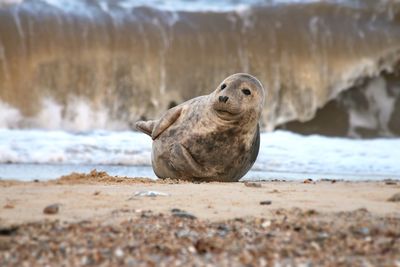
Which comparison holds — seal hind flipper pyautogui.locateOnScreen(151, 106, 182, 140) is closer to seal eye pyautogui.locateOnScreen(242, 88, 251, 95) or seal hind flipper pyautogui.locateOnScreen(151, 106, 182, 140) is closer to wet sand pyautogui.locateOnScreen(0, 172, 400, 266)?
seal eye pyautogui.locateOnScreen(242, 88, 251, 95)

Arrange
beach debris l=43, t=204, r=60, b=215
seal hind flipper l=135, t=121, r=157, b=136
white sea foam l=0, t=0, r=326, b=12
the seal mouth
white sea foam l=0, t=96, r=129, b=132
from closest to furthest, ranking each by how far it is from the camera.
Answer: beach debris l=43, t=204, r=60, b=215
the seal mouth
seal hind flipper l=135, t=121, r=157, b=136
white sea foam l=0, t=96, r=129, b=132
white sea foam l=0, t=0, r=326, b=12

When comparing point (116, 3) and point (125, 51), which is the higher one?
point (116, 3)

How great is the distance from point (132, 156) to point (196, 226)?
8.51 m

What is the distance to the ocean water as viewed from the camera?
1124 cm

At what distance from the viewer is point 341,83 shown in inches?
782

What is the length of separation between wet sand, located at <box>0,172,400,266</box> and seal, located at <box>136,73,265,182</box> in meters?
1.40

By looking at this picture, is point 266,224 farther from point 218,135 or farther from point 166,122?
point 166,122

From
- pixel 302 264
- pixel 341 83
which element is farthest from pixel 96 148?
pixel 302 264

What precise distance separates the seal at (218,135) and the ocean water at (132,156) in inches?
88.8

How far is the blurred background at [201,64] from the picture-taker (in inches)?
667

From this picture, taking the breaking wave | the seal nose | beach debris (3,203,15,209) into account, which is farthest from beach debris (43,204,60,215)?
the breaking wave

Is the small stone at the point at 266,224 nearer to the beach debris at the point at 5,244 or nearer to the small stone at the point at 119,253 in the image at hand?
the small stone at the point at 119,253

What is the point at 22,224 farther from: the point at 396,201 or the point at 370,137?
the point at 370,137

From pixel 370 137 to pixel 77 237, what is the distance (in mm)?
15617
